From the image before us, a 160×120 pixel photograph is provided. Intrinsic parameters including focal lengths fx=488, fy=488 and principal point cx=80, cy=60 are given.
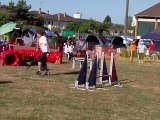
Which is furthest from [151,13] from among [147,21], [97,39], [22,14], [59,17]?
[59,17]

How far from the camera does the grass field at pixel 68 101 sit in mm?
9453

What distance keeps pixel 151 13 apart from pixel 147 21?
1.50 m

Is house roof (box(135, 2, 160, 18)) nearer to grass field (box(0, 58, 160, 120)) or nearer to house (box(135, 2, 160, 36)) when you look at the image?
house (box(135, 2, 160, 36))

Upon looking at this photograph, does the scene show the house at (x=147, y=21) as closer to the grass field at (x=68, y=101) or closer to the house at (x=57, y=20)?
the house at (x=57, y=20)

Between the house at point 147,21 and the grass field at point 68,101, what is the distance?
60.7 metres

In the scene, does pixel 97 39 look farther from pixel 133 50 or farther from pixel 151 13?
pixel 151 13

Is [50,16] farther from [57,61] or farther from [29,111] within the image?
[29,111]

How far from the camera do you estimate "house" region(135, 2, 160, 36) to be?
75875mm

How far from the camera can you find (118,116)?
9.70 meters

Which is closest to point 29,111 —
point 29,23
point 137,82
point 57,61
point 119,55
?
point 137,82

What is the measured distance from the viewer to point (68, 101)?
36.8 feet

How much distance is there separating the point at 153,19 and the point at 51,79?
206 feet

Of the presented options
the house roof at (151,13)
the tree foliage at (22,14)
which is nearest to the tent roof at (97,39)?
the tree foliage at (22,14)

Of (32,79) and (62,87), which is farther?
(32,79)
